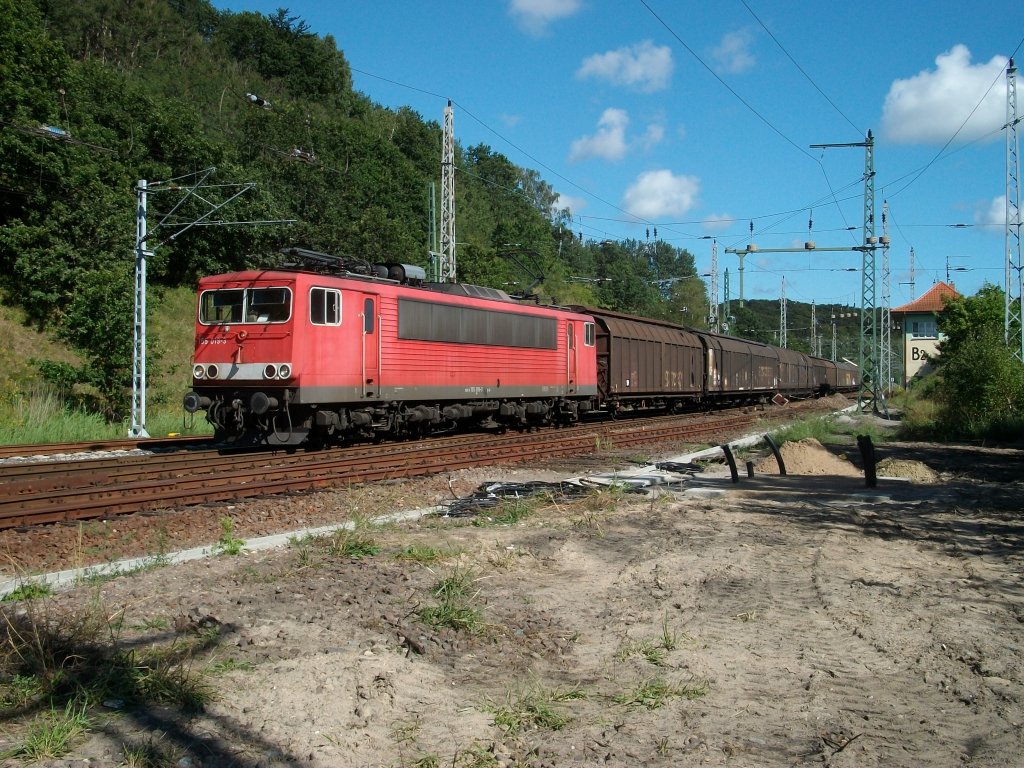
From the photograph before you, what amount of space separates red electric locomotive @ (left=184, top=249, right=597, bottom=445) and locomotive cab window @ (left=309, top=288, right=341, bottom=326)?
0.07 ft

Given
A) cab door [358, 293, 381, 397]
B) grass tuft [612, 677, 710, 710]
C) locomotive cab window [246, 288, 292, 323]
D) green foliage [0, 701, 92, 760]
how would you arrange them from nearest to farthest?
green foliage [0, 701, 92, 760] < grass tuft [612, 677, 710, 710] < locomotive cab window [246, 288, 292, 323] < cab door [358, 293, 381, 397]

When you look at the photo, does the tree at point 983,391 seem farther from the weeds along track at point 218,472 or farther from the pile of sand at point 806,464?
the weeds along track at point 218,472

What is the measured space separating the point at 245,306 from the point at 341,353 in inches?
79.7

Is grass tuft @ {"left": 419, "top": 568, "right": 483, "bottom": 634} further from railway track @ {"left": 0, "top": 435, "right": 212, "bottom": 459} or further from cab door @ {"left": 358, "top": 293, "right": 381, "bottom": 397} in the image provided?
railway track @ {"left": 0, "top": 435, "right": 212, "bottom": 459}

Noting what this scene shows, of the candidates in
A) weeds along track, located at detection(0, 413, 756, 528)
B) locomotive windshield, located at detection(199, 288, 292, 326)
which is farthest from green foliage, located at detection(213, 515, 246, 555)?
locomotive windshield, located at detection(199, 288, 292, 326)

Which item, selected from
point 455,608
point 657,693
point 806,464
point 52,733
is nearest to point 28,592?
point 52,733

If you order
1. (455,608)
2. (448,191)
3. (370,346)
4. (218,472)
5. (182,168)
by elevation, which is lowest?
(455,608)

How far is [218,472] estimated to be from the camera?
1277 centimetres

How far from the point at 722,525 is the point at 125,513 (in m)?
7.33

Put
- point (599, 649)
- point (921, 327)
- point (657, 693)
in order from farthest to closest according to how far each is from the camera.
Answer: point (921, 327) < point (599, 649) < point (657, 693)

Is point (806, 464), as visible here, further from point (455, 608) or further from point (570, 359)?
point (455, 608)

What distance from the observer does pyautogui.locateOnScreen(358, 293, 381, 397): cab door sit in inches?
632

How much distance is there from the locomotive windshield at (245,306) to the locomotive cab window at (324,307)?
43cm

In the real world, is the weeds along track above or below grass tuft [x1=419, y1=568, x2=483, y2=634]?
above
